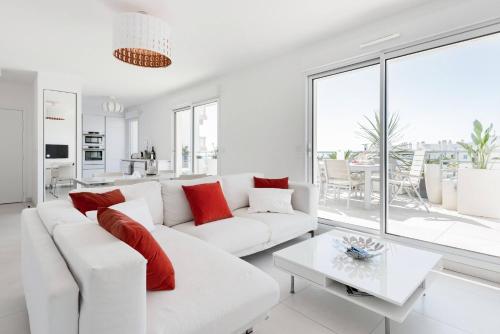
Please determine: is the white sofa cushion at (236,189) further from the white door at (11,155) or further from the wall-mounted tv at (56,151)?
the white door at (11,155)

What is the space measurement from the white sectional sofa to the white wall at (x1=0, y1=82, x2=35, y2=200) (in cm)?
512

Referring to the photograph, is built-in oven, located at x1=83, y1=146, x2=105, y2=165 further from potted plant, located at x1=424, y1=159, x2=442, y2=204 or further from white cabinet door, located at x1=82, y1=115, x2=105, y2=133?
potted plant, located at x1=424, y1=159, x2=442, y2=204

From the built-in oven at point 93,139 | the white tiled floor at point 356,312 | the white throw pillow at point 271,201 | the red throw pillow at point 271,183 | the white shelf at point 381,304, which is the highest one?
the built-in oven at point 93,139

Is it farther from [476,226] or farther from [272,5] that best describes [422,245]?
[272,5]

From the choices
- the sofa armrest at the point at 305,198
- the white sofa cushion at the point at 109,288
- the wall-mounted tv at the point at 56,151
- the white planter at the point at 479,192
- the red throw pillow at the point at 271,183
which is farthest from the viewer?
the wall-mounted tv at the point at 56,151

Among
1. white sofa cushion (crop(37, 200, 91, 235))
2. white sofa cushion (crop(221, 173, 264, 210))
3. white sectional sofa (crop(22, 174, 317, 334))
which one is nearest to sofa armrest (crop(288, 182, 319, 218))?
white sofa cushion (crop(221, 173, 264, 210))

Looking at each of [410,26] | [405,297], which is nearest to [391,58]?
[410,26]

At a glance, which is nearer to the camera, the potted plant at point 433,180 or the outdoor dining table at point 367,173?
the potted plant at point 433,180

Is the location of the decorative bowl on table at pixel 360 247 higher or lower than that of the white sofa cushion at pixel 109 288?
lower

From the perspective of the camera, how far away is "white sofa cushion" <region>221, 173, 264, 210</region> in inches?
127

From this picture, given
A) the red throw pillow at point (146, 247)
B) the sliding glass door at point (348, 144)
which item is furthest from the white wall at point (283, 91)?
the red throw pillow at point (146, 247)

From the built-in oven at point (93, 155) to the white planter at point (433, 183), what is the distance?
811cm

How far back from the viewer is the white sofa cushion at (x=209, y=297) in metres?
1.15

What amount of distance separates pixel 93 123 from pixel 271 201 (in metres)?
6.95
